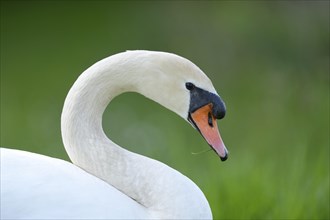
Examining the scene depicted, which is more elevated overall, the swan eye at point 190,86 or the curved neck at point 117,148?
the swan eye at point 190,86

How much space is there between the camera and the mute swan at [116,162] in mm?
2475

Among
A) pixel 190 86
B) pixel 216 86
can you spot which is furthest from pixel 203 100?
pixel 216 86

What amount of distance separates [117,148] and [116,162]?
0.04 m

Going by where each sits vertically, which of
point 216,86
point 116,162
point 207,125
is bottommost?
point 216,86

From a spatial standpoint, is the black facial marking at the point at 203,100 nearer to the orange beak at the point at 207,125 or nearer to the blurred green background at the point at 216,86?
the orange beak at the point at 207,125

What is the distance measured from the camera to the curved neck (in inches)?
102

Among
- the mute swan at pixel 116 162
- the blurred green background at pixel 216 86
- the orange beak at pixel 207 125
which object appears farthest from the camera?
the blurred green background at pixel 216 86

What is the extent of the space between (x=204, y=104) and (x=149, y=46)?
A: 186 inches

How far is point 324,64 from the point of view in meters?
6.78

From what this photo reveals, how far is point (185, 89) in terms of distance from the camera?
8.51ft

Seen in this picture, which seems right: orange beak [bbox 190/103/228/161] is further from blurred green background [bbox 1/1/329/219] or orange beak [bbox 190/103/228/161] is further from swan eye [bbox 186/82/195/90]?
blurred green background [bbox 1/1/329/219]

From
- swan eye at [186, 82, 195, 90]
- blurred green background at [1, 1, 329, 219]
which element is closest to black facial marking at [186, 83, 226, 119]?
swan eye at [186, 82, 195, 90]

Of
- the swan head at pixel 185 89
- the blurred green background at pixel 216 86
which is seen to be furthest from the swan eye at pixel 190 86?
the blurred green background at pixel 216 86

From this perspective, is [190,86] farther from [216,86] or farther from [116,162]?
[216,86]
